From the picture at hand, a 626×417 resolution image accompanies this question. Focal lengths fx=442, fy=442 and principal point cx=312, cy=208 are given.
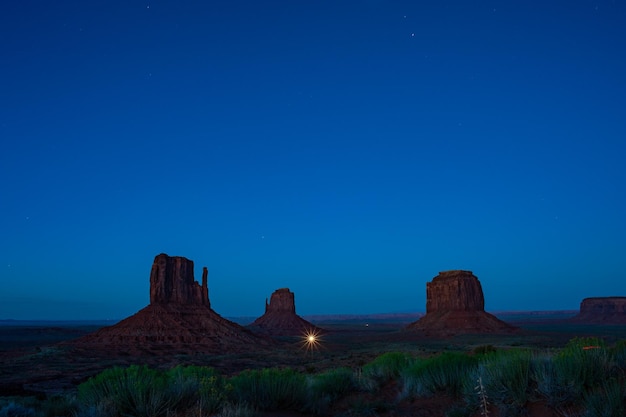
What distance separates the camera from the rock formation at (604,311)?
15388 centimetres

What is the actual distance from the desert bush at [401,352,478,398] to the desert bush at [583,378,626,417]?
10.2ft

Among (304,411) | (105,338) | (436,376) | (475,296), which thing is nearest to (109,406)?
(304,411)

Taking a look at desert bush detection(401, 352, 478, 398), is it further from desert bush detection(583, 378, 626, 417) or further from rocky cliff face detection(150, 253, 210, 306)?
rocky cliff face detection(150, 253, 210, 306)

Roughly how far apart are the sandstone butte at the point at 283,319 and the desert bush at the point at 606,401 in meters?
115

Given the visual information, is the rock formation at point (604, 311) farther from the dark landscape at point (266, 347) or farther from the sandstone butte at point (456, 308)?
the dark landscape at point (266, 347)

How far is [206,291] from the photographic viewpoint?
8888cm

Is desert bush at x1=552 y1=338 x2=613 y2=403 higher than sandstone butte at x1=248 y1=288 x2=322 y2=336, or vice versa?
desert bush at x1=552 y1=338 x2=613 y2=403

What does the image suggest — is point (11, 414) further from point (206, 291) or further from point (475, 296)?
point (475, 296)

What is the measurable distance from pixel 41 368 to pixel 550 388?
4802 centimetres

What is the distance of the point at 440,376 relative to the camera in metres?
11.2

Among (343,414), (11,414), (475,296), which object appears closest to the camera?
(11,414)

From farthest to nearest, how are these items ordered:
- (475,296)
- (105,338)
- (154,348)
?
(475,296) → (105,338) → (154,348)

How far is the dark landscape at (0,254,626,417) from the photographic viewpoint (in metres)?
11.0

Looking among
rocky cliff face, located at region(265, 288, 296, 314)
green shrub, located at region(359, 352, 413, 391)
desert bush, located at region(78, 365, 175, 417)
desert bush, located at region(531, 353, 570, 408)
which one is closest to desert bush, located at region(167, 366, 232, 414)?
desert bush, located at region(78, 365, 175, 417)
